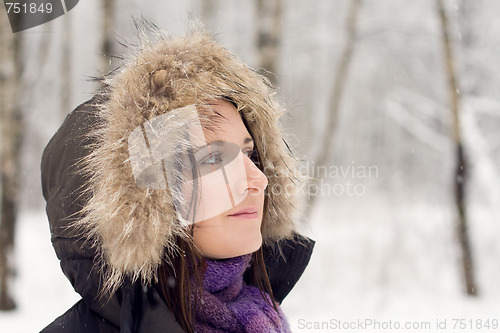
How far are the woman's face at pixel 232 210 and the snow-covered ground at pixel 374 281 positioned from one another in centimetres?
233

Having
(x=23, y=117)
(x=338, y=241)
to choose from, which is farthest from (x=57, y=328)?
(x=338, y=241)

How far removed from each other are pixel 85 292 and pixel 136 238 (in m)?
0.24

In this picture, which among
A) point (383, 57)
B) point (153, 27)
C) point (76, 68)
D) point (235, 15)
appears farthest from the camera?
point (76, 68)

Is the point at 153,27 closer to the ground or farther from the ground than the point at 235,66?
farther from the ground

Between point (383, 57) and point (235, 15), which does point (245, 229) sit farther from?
point (383, 57)

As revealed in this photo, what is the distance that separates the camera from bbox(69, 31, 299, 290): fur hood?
138 centimetres

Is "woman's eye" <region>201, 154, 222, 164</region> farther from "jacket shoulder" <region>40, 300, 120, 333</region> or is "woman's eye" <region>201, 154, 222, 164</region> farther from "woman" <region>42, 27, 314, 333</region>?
"jacket shoulder" <region>40, 300, 120, 333</region>

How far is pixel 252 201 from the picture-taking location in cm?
155

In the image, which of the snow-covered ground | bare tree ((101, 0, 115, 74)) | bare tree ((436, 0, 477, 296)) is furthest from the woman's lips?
bare tree ((436, 0, 477, 296))

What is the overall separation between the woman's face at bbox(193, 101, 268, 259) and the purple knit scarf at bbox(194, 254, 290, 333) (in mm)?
65

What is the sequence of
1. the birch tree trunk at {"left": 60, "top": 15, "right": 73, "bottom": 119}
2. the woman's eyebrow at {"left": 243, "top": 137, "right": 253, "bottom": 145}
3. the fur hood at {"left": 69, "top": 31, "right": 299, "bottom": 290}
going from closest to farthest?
the fur hood at {"left": 69, "top": 31, "right": 299, "bottom": 290}
the woman's eyebrow at {"left": 243, "top": 137, "right": 253, "bottom": 145}
the birch tree trunk at {"left": 60, "top": 15, "right": 73, "bottom": 119}

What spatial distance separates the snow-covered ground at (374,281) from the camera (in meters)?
5.16

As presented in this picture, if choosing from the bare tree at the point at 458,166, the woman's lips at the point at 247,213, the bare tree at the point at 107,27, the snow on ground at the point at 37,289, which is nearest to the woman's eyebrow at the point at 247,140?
the woman's lips at the point at 247,213

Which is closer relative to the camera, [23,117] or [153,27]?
[153,27]
